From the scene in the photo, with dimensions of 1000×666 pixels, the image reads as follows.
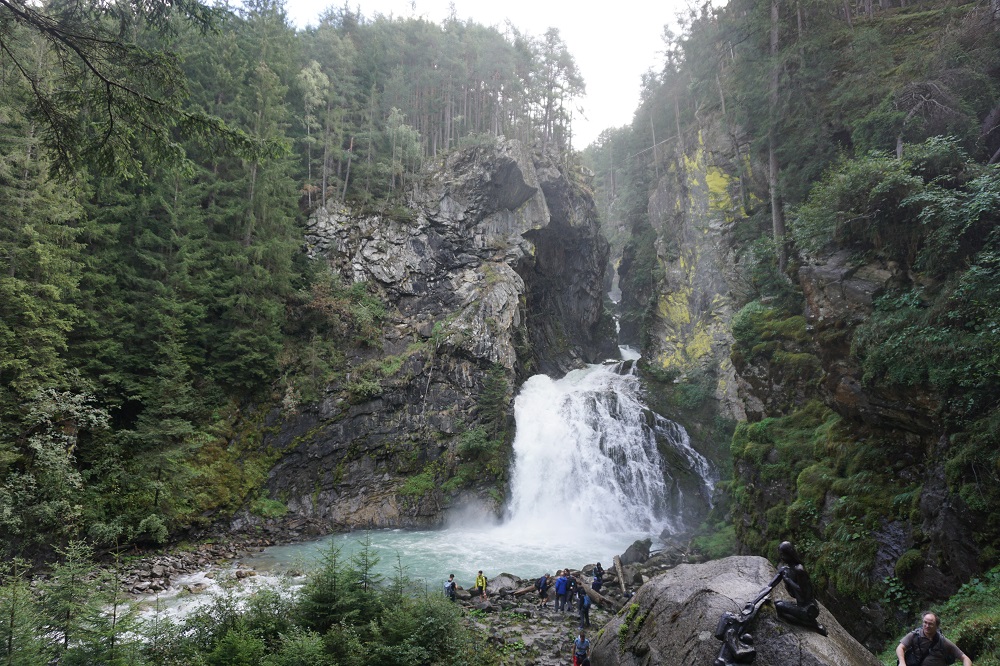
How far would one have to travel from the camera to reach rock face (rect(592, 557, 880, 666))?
169 inches

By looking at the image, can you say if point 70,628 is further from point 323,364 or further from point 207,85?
point 207,85

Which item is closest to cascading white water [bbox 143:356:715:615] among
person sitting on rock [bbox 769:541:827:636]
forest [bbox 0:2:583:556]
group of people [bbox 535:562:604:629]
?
group of people [bbox 535:562:604:629]

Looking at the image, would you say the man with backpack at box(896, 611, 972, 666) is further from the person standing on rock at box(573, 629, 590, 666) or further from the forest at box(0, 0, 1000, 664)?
the person standing on rock at box(573, 629, 590, 666)

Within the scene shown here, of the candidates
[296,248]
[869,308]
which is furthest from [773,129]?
[296,248]

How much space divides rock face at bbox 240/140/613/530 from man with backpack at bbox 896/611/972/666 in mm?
15646

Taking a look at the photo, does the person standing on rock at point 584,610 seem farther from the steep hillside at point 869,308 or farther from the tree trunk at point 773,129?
the tree trunk at point 773,129

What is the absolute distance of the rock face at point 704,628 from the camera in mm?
4305

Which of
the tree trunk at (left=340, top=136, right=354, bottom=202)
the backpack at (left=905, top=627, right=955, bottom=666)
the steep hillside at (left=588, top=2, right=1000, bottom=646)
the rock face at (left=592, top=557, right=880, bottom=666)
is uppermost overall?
the tree trunk at (left=340, top=136, right=354, bottom=202)

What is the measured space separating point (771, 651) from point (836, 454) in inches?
239

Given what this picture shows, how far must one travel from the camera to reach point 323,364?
19188 mm

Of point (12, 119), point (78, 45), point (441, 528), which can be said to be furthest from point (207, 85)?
point (441, 528)

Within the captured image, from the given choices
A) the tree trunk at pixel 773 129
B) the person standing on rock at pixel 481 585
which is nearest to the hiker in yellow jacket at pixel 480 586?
the person standing on rock at pixel 481 585

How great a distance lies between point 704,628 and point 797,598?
1046 mm

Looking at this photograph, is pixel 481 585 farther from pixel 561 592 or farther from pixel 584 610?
pixel 584 610
